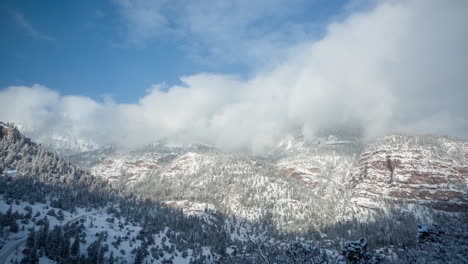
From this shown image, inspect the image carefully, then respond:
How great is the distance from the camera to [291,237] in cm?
16725

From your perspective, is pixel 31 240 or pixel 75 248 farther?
pixel 75 248

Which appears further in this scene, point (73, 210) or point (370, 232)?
point (370, 232)

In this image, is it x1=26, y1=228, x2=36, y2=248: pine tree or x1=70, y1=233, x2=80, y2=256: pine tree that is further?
x1=70, y1=233, x2=80, y2=256: pine tree

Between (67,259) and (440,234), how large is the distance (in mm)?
87208

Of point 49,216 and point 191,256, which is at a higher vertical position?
point 49,216

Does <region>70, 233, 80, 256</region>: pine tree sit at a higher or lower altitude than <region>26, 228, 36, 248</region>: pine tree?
lower

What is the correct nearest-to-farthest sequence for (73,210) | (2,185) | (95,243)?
(95,243), (2,185), (73,210)

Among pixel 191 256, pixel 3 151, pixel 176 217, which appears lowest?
pixel 191 256

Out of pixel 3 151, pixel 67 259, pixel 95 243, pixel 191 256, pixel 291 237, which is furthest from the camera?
pixel 291 237

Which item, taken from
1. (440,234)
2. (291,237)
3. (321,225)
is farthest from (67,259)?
(321,225)

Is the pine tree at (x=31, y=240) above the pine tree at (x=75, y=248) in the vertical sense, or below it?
above

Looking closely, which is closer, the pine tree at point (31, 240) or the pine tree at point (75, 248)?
the pine tree at point (31, 240)

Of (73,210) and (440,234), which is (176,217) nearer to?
(73,210)

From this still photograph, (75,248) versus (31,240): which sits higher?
(31,240)
